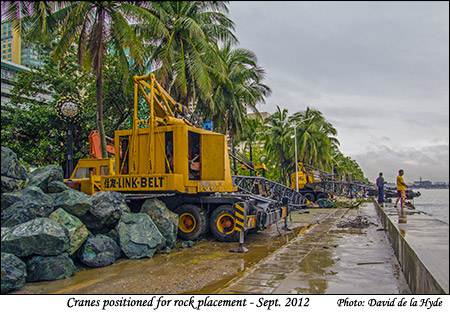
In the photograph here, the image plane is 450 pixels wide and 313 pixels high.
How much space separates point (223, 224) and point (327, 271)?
481 cm

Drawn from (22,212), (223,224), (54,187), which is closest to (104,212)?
(54,187)

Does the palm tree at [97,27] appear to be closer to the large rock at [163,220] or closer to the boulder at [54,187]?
the large rock at [163,220]

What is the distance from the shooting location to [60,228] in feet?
23.1

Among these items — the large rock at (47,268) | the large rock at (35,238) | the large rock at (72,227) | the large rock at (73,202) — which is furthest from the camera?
the large rock at (73,202)

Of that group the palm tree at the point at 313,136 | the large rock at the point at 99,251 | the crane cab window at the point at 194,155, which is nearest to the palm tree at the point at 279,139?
the palm tree at the point at 313,136

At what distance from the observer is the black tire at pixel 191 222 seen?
1102cm

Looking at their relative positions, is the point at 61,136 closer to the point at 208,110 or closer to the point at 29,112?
the point at 29,112

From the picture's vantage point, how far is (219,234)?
11.0 m

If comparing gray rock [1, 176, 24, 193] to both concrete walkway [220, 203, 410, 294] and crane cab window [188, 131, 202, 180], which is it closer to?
crane cab window [188, 131, 202, 180]

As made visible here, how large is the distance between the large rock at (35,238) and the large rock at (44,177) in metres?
1.95

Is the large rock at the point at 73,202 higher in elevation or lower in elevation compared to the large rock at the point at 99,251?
higher

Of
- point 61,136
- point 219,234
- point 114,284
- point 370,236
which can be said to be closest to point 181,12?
point 61,136

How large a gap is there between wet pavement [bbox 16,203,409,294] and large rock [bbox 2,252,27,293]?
18cm

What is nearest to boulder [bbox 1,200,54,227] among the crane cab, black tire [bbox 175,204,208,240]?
the crane cab
